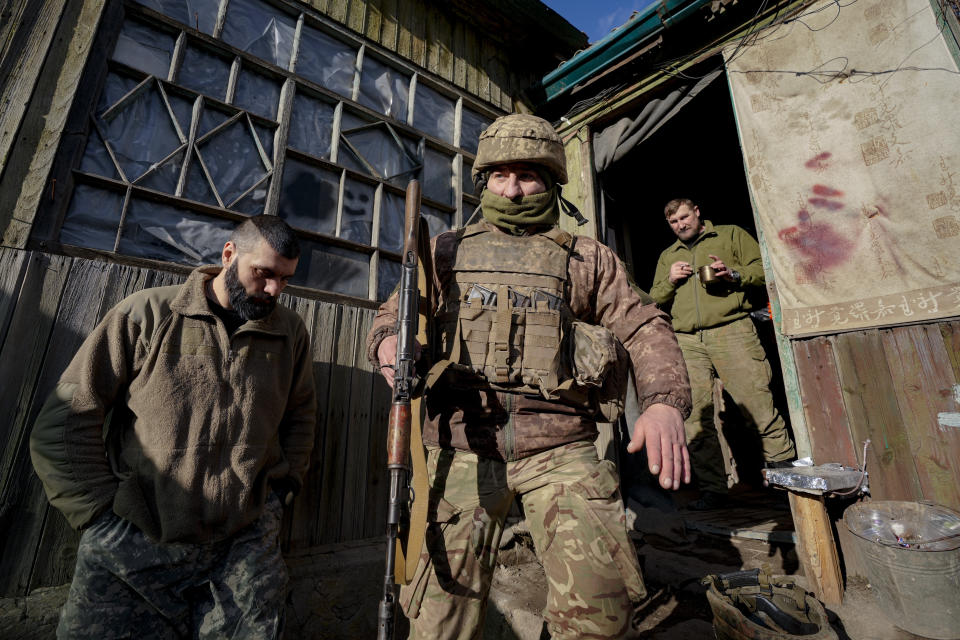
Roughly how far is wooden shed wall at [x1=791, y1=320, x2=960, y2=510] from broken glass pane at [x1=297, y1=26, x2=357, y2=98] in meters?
4.39

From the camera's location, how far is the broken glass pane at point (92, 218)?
8.27 ft

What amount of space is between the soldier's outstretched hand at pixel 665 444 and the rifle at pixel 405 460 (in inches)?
31.0

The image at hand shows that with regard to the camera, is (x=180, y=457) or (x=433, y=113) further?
(x=433, y=113)

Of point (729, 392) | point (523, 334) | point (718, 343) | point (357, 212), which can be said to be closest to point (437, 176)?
point (357, 212)

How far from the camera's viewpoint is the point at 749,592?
2336mm

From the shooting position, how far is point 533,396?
1815mm

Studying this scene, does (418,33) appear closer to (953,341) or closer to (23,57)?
(23,57)

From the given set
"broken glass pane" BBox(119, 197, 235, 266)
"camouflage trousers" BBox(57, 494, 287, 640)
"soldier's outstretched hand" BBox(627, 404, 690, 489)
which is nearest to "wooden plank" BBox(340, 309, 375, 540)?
"camouflage trousers" BBox(57, 494, 287, 640)

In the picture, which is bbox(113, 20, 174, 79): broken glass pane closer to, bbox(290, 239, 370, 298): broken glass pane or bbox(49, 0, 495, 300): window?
bbox(49, 0, 495, 300): window

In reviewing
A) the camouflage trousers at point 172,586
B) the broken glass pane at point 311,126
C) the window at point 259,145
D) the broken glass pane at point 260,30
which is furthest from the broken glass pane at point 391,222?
the camouflage trousers at point 172,586

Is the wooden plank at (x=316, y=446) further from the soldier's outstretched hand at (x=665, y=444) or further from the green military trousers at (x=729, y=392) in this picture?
the green military trousers at (x=729, y=392)

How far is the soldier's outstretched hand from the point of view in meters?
1.50

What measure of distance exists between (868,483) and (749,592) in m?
1.20

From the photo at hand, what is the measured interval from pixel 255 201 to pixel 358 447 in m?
1.94
